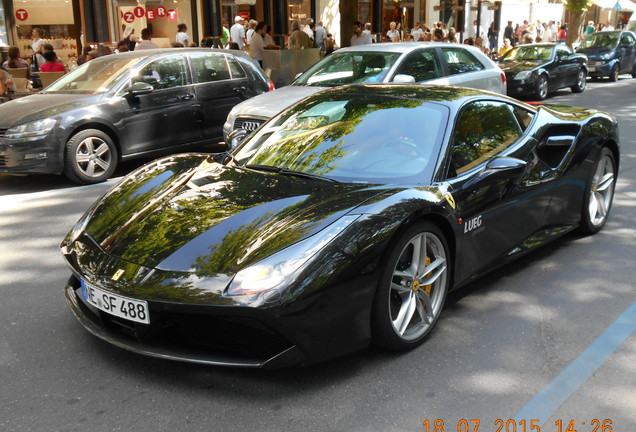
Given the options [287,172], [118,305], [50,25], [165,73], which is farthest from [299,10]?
[118,305]

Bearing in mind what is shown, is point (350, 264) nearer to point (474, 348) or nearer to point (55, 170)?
point (474, 348)

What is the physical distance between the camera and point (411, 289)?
3.82 meters

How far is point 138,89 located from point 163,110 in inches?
17.8

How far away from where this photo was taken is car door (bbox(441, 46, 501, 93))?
10.2 m

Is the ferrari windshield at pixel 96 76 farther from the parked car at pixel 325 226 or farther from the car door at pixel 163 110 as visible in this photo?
the parked car at pixel 325 226

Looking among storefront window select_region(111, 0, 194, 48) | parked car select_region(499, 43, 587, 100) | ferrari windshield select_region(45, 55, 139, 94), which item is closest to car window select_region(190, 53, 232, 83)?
ferrari windshield select_region(45, 55, 139, 94)

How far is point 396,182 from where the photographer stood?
158 inches

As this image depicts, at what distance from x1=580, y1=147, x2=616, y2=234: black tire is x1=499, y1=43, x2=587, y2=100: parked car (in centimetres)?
1118

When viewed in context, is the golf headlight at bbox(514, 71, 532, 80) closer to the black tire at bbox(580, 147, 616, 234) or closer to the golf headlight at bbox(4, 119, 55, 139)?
the black tire at bbox(580, 147, 616, 234)

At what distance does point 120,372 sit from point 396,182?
1810 mm

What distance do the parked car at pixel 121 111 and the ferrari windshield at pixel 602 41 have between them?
16396 mm

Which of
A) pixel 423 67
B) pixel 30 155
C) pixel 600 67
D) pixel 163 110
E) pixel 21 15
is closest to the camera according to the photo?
pixel 30 155

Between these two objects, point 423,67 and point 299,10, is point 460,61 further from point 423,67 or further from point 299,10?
point 299,10

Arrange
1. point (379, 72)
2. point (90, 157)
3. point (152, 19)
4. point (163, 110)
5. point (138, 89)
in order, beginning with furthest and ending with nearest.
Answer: point (152, 19) < point (379, 72) < point (163, 110) < point (138, 89) < point (90, 157)
